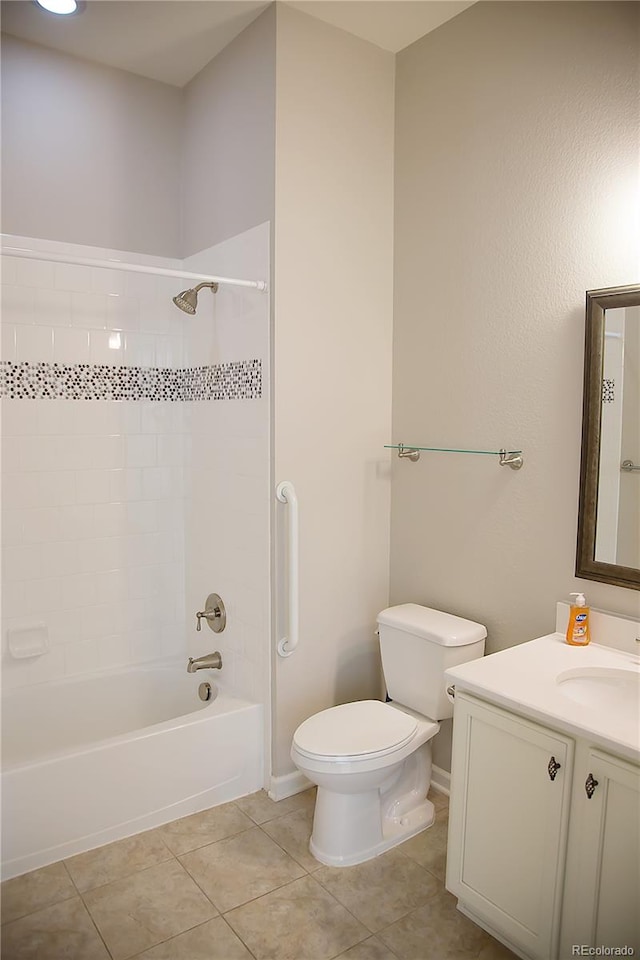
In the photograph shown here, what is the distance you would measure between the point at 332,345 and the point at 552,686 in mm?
1484

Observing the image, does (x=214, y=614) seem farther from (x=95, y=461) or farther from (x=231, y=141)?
(x=231, y=141)

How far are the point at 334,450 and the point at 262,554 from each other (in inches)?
19.4

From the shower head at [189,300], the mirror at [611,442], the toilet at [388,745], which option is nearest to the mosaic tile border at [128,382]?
the shower head at [189,300]

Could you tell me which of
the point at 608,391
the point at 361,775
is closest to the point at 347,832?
the point at 361,775

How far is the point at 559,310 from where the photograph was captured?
87.4 inches

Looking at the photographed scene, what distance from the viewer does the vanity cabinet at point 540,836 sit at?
5.19 ft

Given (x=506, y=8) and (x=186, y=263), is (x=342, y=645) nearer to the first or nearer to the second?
(x=186, y=263)

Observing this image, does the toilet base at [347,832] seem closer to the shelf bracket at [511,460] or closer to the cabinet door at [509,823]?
the cabinet door at [509,823]

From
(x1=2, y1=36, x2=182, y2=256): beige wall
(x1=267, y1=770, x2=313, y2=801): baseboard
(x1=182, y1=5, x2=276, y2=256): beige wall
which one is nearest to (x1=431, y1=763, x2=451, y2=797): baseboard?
(x1=267, y1=770, x2=313, y2=801): baseboard

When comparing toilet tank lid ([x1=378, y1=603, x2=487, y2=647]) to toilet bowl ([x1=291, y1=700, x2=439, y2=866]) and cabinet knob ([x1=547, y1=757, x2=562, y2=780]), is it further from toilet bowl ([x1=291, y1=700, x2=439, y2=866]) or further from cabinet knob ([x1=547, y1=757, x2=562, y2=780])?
cabinet knob ([x1=547, y1=757, x2=562, y2=780])

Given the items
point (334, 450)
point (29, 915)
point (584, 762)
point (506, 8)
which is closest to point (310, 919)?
point (29, 915)

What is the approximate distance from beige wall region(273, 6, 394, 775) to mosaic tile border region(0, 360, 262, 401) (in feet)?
0.87

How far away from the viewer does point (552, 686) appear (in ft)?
6.07

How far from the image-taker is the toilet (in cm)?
221
